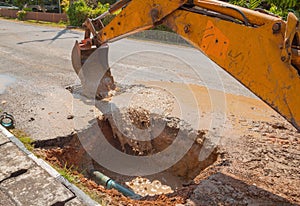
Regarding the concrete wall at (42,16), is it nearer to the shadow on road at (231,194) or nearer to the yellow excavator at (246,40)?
the yellow excavator at (246,40)

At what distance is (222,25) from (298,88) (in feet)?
3.08

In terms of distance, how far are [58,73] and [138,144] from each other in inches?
151

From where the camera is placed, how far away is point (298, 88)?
245cm

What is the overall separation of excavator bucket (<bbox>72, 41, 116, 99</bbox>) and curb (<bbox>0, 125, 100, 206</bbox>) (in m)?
2.10

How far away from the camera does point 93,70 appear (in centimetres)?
633

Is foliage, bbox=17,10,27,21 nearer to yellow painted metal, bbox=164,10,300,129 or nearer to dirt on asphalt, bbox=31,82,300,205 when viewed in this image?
dirt on asphalt, bbox=31,82,300,205

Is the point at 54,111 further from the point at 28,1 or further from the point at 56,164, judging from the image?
the point at 28,1

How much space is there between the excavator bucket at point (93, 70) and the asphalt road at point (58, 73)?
48cm

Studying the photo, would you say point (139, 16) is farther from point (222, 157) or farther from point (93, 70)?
point (93, 70)

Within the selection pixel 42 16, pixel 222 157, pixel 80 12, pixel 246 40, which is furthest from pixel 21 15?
pixel 246 40

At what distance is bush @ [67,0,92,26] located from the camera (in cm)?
2081

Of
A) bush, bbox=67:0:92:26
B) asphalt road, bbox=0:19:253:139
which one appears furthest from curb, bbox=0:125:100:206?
bush, bbox=67:0:92:26

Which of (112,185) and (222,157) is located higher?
(222,157)

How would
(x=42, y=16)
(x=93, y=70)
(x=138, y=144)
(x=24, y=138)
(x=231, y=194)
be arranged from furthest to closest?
(x=42, y=16)
(x=93, y=70)
(x=138, y=144)
(x=24, y=138)
(x=231, y=194)
